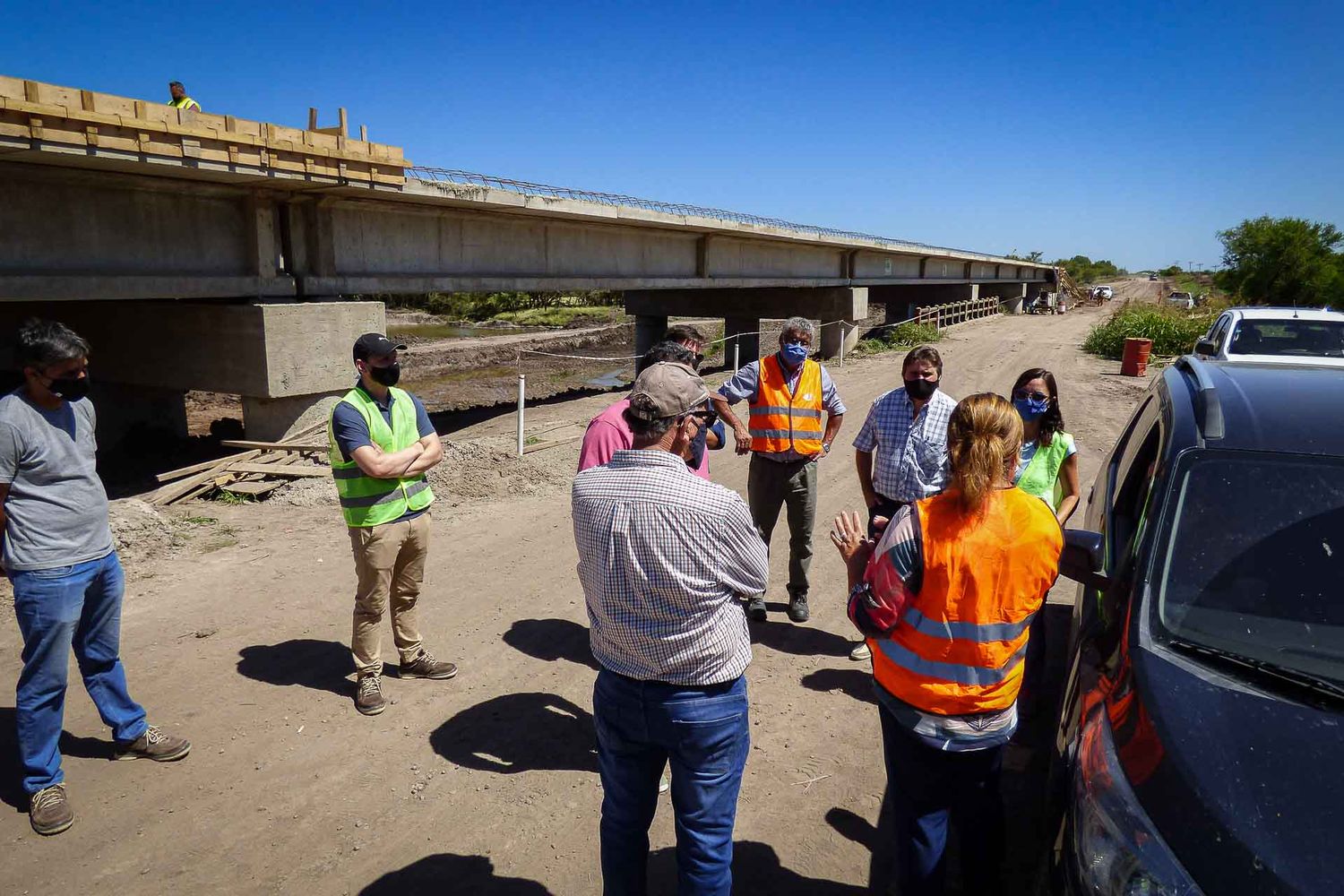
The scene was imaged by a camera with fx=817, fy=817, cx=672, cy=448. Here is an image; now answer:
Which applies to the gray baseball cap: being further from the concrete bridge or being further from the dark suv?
the concrete bridge

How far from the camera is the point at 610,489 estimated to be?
233 cm

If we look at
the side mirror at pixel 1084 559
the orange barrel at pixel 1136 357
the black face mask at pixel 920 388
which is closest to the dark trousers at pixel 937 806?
the side mirror at pixel 1084 559

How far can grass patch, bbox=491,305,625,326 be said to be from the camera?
147 ft

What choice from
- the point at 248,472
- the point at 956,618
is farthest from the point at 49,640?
the point at 248,472

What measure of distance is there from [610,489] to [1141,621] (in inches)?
63.7

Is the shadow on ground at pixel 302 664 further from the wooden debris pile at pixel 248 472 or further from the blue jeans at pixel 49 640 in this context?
the wooden debris pile at pixel 248 472

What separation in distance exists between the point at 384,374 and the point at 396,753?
1869mm

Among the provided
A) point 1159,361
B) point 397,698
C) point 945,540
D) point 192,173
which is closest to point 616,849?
point 945,540

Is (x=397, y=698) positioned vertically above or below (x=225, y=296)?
below

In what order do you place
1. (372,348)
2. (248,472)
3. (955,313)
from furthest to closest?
(955,313)
(248,472)
(372,348)

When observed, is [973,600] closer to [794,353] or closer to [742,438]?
[742,438]

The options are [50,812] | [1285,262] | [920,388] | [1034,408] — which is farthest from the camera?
[1285,262]

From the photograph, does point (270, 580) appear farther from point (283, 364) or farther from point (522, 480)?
point (283, 364)

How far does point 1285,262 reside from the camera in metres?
Result: 44.3
